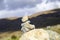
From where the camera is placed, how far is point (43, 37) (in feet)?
61.6

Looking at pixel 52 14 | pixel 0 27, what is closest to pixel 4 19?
pixel 0 27

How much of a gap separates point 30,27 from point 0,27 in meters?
90.6

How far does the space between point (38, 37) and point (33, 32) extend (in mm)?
596

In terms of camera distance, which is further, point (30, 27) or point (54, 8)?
point (54, 8)

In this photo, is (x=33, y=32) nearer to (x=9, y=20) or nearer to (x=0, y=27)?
(x=0, y=27)

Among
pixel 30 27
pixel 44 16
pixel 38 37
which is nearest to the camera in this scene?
pixel 38 37

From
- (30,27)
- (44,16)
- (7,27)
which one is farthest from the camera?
(44,16)

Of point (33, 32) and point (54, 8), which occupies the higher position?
point (33, 32)

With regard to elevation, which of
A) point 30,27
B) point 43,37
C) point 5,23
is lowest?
point 5,23

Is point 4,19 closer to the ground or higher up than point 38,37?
closer to the ground

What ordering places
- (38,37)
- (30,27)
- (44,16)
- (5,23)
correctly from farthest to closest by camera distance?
(44,16) → (5,23) → (30,27) → (38,37)

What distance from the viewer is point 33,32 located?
18672 millimetres

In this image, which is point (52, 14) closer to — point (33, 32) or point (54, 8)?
point (54, 8)

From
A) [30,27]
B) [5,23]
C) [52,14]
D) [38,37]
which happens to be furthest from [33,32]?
[52,14]
